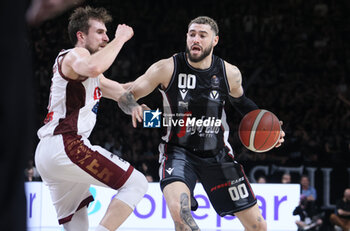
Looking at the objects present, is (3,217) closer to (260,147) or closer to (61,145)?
(61,145)

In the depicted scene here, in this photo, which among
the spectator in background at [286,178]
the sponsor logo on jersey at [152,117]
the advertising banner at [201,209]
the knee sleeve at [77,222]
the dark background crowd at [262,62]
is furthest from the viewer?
the spectator in background at [286,178]

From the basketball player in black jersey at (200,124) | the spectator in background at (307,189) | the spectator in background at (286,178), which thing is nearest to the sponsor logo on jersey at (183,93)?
the basketball player in black jersey at (200,124)

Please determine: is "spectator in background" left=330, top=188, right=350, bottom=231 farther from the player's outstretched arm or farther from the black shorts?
the player's outstretched arm

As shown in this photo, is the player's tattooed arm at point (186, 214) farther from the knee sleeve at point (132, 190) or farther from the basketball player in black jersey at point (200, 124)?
the knee sleeve at point (132, 190)

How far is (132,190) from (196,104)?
124 centimetres

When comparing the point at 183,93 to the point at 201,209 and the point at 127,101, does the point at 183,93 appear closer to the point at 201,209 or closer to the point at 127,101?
the point at 127,101

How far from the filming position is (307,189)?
7.21m

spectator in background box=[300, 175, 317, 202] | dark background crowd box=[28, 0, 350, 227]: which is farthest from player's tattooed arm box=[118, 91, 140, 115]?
spectator in background box=[300, 175, 317, 202]

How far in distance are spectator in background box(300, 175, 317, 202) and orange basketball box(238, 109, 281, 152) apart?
107 inches

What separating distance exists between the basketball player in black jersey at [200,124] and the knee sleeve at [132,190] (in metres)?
0.39

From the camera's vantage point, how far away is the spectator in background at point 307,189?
714 cm

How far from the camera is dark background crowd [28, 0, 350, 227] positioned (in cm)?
556

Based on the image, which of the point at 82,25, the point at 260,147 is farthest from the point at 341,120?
the point at 82,25

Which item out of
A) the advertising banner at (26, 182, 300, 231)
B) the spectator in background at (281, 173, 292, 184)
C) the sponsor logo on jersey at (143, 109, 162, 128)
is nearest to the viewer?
the sponsor logo on jersey at (143, 109, 162, 128)
